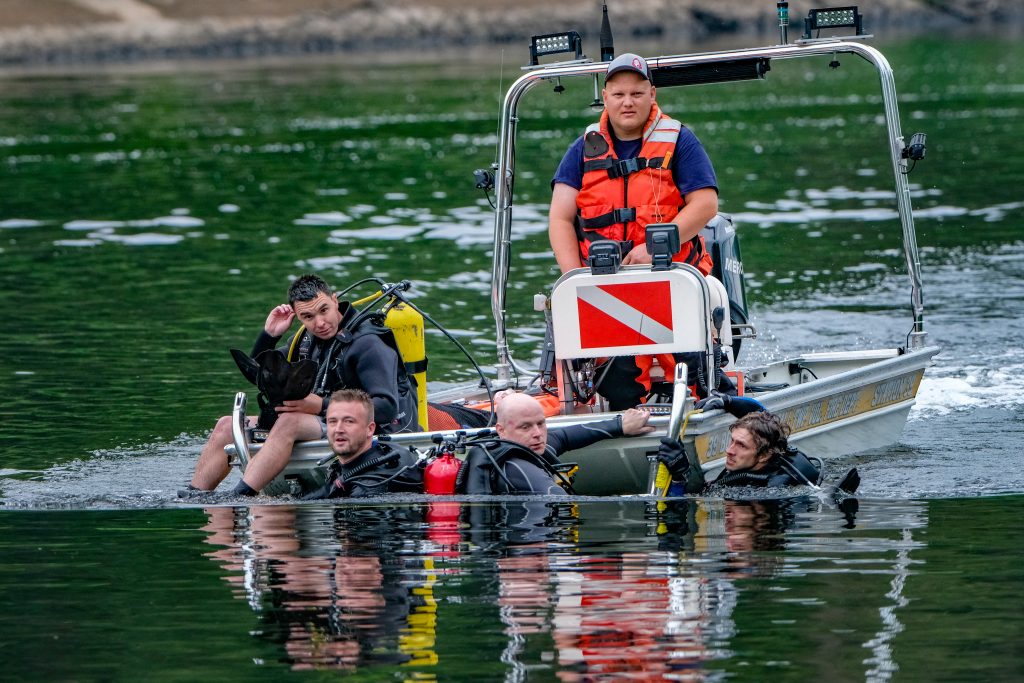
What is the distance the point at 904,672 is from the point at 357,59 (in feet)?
230

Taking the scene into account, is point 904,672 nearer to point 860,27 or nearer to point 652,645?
A: point 652,645

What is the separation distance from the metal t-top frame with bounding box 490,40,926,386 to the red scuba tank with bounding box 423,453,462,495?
2205 millimetres

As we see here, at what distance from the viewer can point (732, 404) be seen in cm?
921

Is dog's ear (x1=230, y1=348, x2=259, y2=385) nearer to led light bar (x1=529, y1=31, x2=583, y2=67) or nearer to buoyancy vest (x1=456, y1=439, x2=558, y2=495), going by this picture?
buoyancy vest (x1=456, y1=439, x2=558, y2=495)

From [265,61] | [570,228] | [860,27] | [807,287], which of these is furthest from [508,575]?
[265,61]

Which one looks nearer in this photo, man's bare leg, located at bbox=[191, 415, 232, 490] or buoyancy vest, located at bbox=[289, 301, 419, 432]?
buoyancy vest, located at bbox=[289, 301, 419, 432]

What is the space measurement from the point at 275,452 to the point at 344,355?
0.64 metres

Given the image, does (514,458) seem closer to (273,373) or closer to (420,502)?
(420,502)

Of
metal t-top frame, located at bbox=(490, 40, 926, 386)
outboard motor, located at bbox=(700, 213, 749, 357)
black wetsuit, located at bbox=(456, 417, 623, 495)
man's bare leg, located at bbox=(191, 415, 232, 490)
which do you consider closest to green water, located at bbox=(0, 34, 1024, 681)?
black wetsuit, located at bbox=(456, 417, 623, 495)

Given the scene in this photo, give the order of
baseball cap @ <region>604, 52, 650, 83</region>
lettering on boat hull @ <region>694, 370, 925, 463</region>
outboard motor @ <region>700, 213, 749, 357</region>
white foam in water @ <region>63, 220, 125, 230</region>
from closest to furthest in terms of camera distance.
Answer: lettering on boat hull @ <region>694, 370, 925, 463</region> < baseball cap @ <region>604, 52, 650, 83</region> < outboard motor @ <region>700, 213, 749, 357</region> < white foam in water @ <region>63, 220, 125, 230</region>

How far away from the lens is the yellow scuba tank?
9.52 meters

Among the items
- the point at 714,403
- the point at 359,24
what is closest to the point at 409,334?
the point at 714,403

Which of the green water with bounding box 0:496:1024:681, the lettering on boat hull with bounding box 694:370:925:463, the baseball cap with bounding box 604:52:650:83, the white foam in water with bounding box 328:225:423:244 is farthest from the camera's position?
the white foam in water with bounding box 328:225:423:244

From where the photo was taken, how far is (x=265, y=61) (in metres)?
73.4
